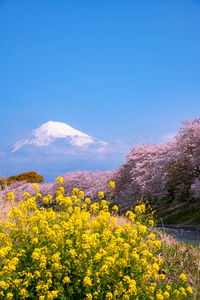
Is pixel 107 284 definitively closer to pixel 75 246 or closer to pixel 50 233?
pixel 75 246

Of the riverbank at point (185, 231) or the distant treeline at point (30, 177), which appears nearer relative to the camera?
the riverbank at point (185, 231)

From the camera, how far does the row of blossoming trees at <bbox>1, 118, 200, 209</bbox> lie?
17.5 meters

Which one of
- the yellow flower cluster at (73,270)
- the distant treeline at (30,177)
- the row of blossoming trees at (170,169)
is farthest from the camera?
the distant treeline at (30,177)

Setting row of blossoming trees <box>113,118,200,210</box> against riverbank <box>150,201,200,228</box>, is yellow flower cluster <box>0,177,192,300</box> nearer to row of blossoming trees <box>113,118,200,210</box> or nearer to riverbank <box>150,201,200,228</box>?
row of blossoming trees <box>113,118,200,210</box>

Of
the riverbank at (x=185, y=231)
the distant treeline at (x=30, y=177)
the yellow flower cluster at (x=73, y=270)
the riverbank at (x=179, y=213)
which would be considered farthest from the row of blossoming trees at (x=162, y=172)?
the distant treeline at (x=30, y=177)

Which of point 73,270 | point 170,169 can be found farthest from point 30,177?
point 73,270

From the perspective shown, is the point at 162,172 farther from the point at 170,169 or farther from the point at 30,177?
the point at 30,177

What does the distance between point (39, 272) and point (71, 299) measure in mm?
642

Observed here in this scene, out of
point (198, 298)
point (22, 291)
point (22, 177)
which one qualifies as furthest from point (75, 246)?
point (22, 177)

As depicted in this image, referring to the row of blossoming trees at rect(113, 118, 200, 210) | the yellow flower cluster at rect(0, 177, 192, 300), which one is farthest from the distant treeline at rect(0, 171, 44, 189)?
the yellow flower cluster at rect(0, 177, 192, 300)

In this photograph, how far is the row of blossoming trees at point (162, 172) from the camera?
57.6 ft

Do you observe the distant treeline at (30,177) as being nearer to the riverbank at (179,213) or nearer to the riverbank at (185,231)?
the riverbank at (179,213)

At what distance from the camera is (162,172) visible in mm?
17875

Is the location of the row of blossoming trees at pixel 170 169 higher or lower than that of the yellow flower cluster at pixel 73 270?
higher
